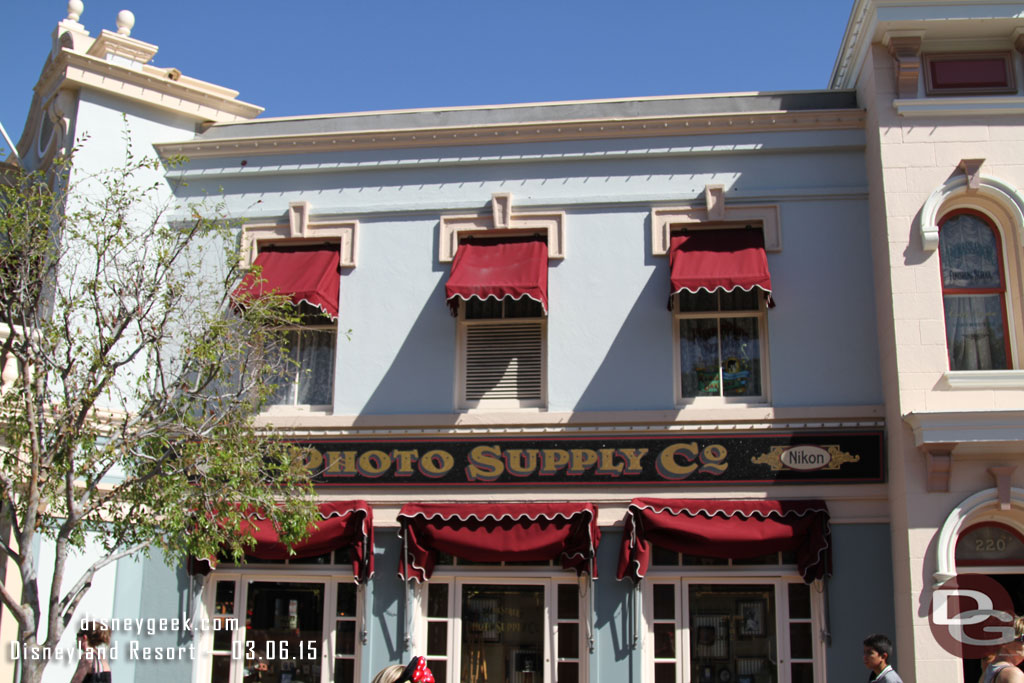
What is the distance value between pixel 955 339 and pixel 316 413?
7.27 metres

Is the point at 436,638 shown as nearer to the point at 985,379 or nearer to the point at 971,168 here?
the point at 985,379

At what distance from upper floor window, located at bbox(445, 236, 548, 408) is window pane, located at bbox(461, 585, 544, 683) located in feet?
7.03

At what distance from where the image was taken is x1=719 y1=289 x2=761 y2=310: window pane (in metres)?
11.9

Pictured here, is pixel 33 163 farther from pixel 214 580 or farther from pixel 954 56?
pixel 954 56

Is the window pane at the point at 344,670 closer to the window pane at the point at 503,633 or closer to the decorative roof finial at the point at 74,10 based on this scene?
the window pane at the point at 503,633

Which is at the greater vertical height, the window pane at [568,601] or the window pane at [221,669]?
the window pane at [568,601]

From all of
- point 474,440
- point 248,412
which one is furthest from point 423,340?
point 248,412

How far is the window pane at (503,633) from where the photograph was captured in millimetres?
11328

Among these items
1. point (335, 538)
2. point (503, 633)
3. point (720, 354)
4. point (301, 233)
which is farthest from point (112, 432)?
point (720, 354)

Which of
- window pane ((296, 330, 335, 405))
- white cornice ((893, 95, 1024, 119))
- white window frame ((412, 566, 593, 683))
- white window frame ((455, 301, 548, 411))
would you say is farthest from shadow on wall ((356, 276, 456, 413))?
white cornice ((893, 95, 1024, 119))

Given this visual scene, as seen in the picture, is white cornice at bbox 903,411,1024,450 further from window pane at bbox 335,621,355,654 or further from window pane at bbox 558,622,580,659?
window pane at bbox 335,621,355,654

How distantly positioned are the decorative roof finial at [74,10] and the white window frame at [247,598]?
26.3 ft

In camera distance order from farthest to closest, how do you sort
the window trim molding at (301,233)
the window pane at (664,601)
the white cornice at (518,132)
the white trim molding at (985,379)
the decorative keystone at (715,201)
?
the window trim molding at (301,233), the white cornice at (518,132), the decorative keystone at (715,201), the window pane at (664,601), the white trim molding at (985,379)

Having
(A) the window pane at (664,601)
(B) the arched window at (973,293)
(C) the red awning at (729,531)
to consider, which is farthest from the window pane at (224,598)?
(B) the arched window at (973,293)
